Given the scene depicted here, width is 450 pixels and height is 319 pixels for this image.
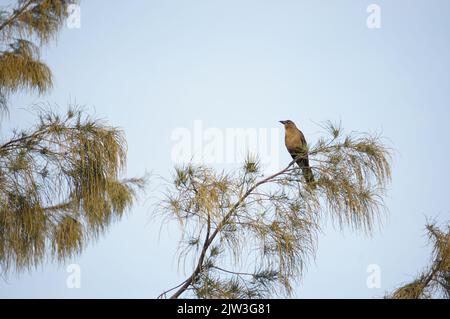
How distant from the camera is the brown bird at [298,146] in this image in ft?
8.15

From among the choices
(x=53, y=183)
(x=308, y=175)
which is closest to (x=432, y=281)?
(x=308, y=175)

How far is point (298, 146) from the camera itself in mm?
2922

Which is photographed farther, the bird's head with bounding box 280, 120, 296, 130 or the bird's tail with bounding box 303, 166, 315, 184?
the bird's head with bounding box 280, 120, 296, 130

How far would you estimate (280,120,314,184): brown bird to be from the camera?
2.48 m

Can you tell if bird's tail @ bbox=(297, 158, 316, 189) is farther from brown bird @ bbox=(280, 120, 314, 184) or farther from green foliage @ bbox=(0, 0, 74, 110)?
green foliage @ bbox=(0, 0, 74, 110)

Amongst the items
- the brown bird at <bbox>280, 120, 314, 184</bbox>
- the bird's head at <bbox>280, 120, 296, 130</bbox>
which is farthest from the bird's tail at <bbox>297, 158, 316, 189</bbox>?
the bird's head at <bbox>280, 120, 296, 130</bbox>

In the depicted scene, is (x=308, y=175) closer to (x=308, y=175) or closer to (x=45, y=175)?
(x=308, y=175)

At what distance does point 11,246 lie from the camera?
8.52 ft

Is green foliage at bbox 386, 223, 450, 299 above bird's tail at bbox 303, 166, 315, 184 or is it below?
below
